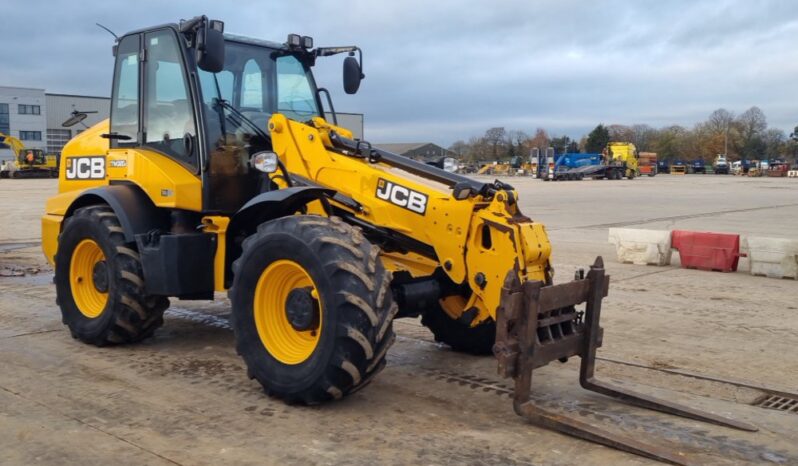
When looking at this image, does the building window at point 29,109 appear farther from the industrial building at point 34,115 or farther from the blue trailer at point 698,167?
the blue trailer at point 698,167

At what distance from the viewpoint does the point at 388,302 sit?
4.84 metres

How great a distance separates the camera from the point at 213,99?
6.55 metres

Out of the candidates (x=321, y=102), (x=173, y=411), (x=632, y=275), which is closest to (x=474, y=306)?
(x=173, y=411)

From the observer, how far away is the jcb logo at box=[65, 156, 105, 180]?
24.4 feet

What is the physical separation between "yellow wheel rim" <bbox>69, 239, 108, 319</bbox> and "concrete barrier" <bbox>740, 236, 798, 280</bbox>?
9645 mm

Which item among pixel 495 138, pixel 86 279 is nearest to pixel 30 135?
pixel 495 138

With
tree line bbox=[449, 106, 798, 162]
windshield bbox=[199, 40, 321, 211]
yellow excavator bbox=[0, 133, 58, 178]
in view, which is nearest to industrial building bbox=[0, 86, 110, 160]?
yellow excavator bbox=[0, 133, 58, 178]

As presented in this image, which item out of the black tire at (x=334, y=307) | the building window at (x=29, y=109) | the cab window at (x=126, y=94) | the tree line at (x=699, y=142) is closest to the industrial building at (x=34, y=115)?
the building window at (x=29, y=109)

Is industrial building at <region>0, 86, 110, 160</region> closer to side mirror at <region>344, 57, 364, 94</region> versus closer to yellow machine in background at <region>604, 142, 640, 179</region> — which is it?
yellow machine in background at <region>604, 142, 640, 179</region>

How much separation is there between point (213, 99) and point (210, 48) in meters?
0.86

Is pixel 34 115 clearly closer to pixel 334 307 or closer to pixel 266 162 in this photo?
pixel 266 162

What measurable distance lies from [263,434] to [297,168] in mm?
2263

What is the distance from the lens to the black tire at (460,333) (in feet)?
21.4

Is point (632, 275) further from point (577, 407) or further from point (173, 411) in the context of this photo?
point (173, 411)
